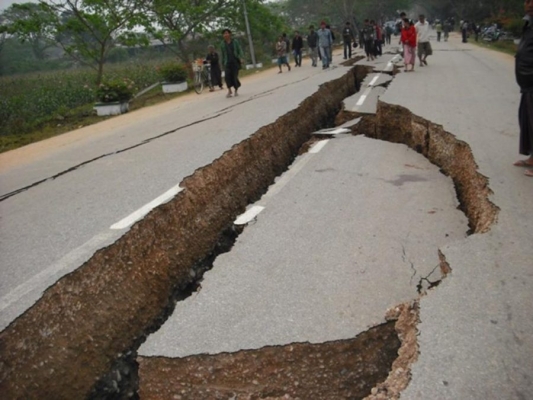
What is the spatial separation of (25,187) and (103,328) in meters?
3.33

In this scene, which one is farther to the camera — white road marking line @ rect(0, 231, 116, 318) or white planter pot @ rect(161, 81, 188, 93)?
white planter pot @ rect(161, 81, 188, 93)

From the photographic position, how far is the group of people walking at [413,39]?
1260 cm

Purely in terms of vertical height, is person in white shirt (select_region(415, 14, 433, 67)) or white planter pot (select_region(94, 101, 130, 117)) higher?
person in white shirt (select_region(415, 14, 433, 67))

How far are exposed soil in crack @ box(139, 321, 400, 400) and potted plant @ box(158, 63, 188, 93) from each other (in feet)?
50.5

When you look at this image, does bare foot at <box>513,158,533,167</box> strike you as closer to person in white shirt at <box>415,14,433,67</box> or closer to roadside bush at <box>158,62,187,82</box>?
person in white shirt at <box>415,14,433,67</box>

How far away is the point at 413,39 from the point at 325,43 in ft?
15.9

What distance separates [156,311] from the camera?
345 centimetres

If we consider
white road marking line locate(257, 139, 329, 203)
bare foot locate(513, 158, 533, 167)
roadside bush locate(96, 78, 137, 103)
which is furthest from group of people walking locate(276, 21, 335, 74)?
bare foot locate(513, 158, 533, 167)

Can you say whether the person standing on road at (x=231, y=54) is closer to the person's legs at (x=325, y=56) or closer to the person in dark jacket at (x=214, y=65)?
the person in dark jacket at (x=214, y=65)

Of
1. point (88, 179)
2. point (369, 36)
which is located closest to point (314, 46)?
point (369, 36)

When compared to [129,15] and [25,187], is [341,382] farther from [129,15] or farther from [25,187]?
[129,15]

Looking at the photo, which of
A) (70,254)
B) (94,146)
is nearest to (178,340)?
(70,254)

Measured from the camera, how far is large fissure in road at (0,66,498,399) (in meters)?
2.44

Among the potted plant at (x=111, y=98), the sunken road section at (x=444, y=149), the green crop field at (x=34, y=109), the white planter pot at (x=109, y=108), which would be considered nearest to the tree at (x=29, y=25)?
the green crop field at (x=34, y=109)
